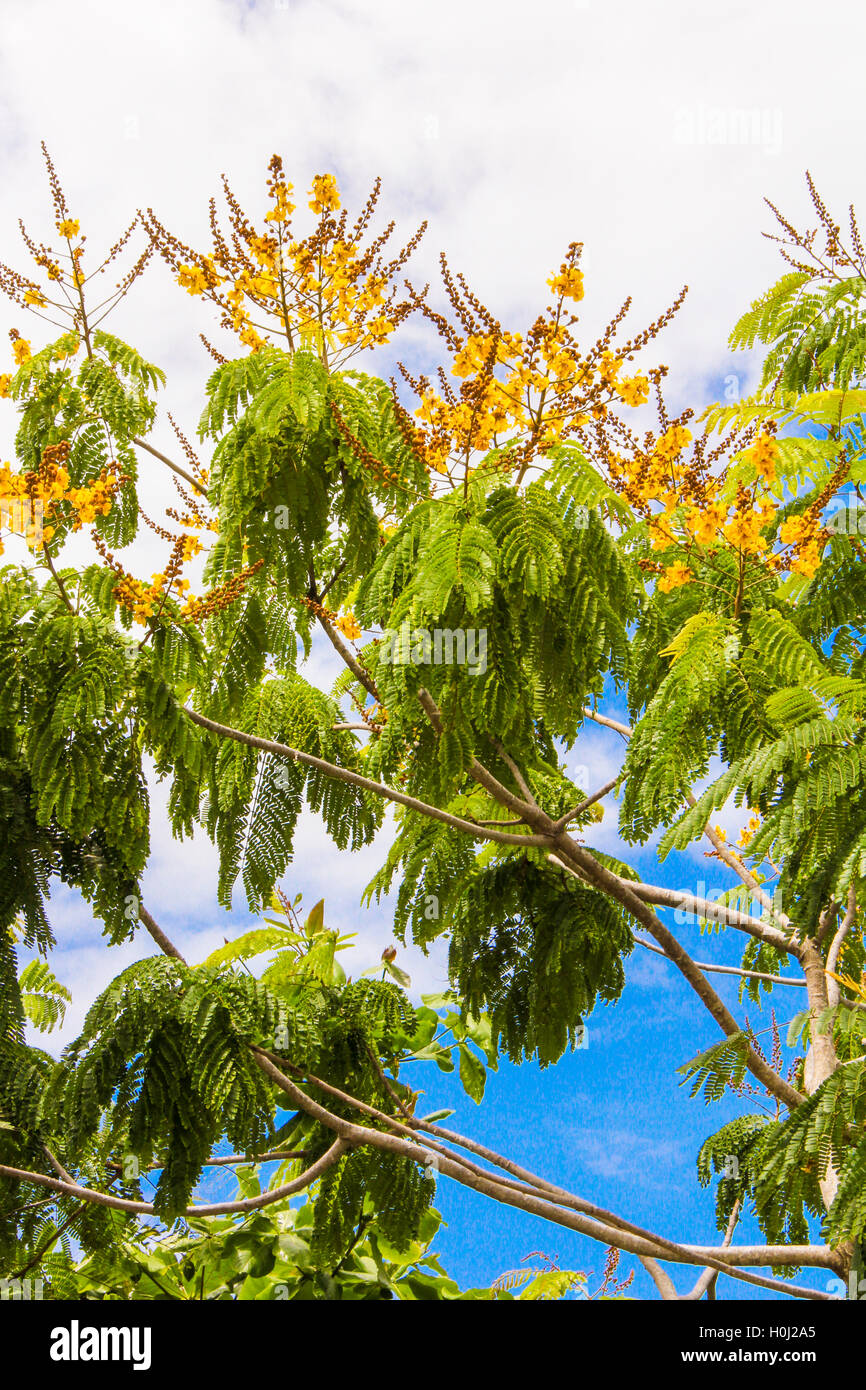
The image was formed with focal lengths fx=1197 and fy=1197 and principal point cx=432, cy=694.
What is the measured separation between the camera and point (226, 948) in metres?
5.12

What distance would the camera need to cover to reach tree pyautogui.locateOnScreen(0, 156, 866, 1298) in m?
3.54

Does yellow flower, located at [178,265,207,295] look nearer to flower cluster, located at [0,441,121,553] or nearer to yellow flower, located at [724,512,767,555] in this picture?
flower cluster, located at [0,441,121,553]

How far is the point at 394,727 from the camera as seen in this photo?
3.74 m

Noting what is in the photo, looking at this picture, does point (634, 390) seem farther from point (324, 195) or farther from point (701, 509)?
point (324, 195)

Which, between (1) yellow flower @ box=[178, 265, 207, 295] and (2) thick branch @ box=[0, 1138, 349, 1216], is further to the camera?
(1) yellow flower @ box=[178, 265, 207, 295]

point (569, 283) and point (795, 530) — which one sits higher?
point (569, 283)

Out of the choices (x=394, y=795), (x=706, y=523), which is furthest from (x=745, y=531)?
(x=394, y=795)

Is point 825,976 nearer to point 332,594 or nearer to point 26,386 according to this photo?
point 332,594

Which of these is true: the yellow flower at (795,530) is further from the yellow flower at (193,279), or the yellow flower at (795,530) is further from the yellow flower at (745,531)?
the yellow flower at (193,279)

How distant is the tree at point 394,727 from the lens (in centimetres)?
354

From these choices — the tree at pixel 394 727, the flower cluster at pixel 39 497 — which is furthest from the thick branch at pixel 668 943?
the flower cluster at pixel 39 497

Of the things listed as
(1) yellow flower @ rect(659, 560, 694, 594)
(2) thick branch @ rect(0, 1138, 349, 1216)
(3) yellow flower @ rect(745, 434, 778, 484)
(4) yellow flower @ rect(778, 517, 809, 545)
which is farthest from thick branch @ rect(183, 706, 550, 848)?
(3) yellow flower @ rect(745, 434, 778, 484)

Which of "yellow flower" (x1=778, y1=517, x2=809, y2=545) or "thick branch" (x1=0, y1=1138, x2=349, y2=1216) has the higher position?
"yellow flower" (x1=778, y1=517, x2=809, y2=545)
